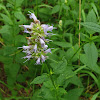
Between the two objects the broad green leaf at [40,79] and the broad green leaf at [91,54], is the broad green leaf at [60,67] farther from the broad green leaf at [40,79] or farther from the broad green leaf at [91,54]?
the broad green leaf at [91,54]

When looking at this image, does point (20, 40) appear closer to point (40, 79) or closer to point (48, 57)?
point (48, 57)

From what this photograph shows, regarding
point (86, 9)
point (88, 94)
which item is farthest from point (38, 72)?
point (86, 9)

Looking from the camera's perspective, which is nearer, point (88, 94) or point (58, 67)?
point (58, 67)

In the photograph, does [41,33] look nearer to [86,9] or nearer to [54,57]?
[54,57]

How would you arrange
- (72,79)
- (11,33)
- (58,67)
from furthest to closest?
(11,33)
(72,79)
(58,67)

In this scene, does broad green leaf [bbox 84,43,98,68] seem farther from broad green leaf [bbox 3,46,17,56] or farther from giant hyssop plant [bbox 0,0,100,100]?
broad green leaf [bbox 3,46,17,56]

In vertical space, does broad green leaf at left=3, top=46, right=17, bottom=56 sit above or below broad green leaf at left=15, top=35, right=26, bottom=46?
below

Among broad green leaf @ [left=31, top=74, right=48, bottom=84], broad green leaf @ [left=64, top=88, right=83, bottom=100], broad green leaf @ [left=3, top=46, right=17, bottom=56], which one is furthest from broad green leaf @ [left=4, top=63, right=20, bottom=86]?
broad green leaf @ [left=31, top=74, right=48, bottom=84]

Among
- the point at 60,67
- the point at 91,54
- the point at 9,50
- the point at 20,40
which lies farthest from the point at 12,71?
the point at 91,54

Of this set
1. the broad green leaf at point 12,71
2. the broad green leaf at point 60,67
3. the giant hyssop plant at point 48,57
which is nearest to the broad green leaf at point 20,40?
the giant hyssop plant at point 48,57
